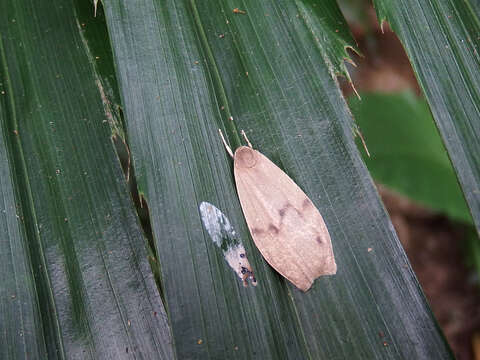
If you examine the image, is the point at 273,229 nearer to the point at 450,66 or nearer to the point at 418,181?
the point at 450,66

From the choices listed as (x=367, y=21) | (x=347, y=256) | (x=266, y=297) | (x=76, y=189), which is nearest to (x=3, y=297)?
(x=76, y=189)

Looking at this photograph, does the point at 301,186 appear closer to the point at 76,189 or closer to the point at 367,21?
the point at 76,189

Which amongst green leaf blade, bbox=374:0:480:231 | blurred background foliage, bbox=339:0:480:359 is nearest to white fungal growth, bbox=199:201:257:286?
green leaf blade, bbox=374:0:480:231

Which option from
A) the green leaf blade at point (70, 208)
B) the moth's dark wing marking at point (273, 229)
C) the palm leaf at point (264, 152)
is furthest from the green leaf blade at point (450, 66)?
the green leaf blade at point (70, 208)

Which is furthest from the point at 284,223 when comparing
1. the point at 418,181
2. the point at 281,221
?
the point at 418,181

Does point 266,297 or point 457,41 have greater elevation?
point 457,41

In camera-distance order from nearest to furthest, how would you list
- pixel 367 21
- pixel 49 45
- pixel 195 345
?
pixel 195 345 → pixel 49 45 → pixel 367 21
